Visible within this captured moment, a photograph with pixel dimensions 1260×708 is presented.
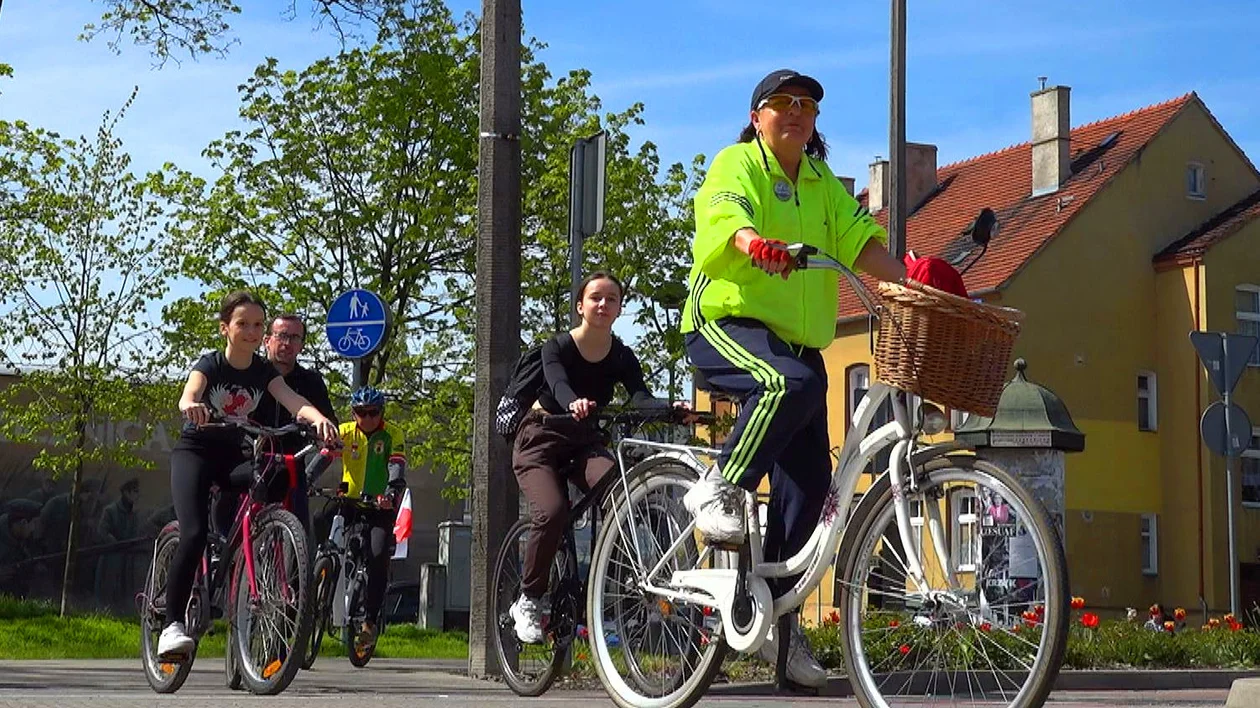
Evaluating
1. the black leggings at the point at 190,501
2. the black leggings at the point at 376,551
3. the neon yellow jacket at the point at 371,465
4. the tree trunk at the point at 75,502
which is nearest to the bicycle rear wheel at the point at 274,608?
the black leggings at the point at 190,501

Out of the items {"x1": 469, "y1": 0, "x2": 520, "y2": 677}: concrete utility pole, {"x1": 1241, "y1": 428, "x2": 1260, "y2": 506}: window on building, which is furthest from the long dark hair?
{"x1": 1241, "y1": 428, "x2": 1260, "y2": 506}: window on building

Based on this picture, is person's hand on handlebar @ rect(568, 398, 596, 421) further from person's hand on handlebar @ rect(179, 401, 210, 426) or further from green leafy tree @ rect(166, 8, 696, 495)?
green leafy tree @ rect(166, 8, 696, 495)

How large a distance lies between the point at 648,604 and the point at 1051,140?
151 feet

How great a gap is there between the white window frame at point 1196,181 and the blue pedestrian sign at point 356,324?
3859 cm

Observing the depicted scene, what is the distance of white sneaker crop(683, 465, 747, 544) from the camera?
21.4 ft

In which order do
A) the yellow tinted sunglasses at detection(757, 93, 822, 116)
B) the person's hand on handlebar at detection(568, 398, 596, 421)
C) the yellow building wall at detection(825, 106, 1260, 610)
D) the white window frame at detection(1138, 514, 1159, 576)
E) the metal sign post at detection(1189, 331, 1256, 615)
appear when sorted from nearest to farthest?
the yellow tinted sunglasses at detection(757, 93, 822, 116)
the person's hand on handlebar at detection(568, 398, 596, 421)
the metal sign post at detection(1189, 331, 1256, 615)
the yellow building wall at detection(825, 106, 1260, 610)
the white window frame at detection(1138, 514, 1159, 576)

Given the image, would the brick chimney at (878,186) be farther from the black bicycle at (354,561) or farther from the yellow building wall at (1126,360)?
the black bicycle at (354,561)

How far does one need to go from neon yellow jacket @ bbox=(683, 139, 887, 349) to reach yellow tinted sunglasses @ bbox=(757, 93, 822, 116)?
0.46 ft

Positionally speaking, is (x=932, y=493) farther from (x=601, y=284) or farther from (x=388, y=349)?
(x=388, y=349)

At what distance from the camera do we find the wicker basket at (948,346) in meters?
5.66

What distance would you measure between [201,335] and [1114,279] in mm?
24375

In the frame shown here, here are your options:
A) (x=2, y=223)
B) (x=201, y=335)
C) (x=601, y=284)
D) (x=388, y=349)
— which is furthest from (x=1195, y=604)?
(x=601, y=284)

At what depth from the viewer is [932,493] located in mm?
5723

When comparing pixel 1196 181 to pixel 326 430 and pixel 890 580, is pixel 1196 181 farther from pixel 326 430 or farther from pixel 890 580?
pixel 890 580
